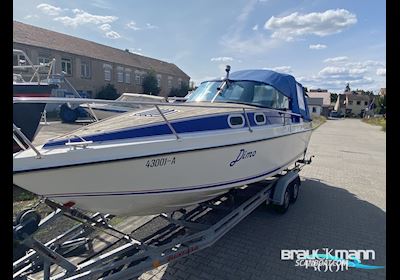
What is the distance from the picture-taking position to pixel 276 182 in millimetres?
5133

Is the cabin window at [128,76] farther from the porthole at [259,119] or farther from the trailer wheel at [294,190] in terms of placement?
the porthole at [259,119]

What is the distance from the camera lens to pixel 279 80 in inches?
215

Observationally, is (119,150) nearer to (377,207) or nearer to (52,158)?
(52,158)

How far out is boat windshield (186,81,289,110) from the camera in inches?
193

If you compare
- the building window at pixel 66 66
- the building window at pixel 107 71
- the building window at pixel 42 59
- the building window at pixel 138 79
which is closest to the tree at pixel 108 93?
the building window at pixel 107 71

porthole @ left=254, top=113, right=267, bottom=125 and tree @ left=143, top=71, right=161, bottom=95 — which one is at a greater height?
tree @ left=143, top=71, right=161, bottom=95

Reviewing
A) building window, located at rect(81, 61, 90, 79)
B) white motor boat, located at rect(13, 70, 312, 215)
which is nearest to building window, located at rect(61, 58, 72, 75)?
building window, located at rect(81, 61, 90, 79)

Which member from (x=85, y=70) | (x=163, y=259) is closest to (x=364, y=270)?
(x=163, y=259)

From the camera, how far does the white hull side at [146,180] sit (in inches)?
98.7

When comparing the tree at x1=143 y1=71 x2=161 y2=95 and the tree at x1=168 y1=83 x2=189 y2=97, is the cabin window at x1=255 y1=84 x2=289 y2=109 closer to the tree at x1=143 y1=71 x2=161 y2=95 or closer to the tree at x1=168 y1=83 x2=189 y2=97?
the tree at x1=143 y1=71 x2=161 y2=95

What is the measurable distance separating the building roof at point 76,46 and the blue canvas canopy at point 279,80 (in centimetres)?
2285

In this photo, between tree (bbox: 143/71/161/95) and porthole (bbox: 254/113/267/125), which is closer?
porthole (bbox: 254/113/267/125)

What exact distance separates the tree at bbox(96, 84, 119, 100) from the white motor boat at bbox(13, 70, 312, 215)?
25966 mm

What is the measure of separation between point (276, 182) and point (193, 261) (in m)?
2.20
